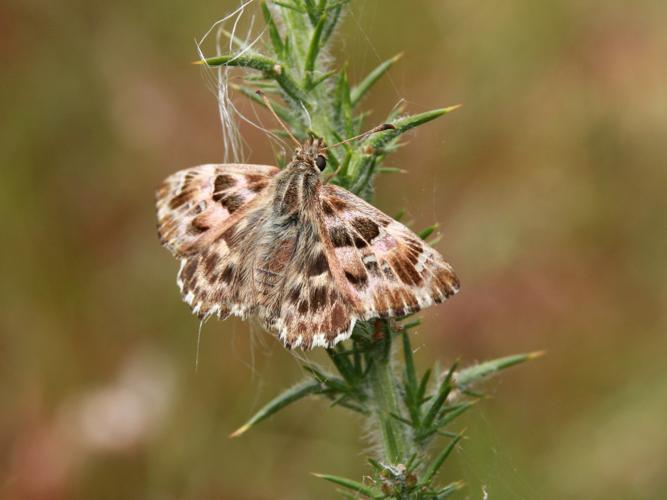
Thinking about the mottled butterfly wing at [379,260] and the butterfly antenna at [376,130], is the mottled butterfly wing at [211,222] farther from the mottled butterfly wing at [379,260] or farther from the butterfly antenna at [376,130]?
the butterfly antenna at [376,130]

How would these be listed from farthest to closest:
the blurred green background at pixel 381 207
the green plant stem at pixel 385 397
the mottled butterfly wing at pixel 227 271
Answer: the blurred green background at pixel 381 207 → the mottled butterfly wing at pixel 227 271 → the green plant stem at pixel 385 397

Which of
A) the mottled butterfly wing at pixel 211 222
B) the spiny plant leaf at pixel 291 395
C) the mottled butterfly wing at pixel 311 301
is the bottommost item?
the spiny plant leaf at pixel 291 395

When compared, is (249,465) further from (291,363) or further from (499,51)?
(499,51)

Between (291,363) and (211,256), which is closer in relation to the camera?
(211,256)

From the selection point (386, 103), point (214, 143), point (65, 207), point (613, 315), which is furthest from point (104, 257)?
point (613, 315)

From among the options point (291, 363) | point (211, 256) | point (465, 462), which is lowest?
point (465, 462)

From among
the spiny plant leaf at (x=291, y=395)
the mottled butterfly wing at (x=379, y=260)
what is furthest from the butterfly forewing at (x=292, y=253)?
the spiny plant leaf at (x=291, y=395)

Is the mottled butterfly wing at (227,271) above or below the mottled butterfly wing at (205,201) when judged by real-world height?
below
